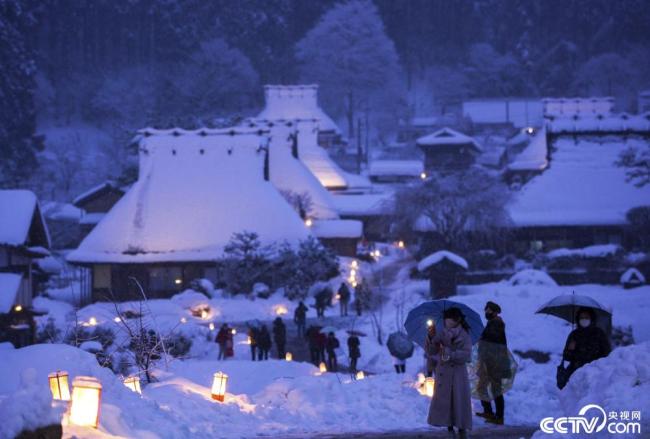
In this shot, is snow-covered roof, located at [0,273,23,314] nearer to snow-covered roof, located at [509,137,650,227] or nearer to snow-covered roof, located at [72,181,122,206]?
snow-covered roof, located at [72,181,122,206]

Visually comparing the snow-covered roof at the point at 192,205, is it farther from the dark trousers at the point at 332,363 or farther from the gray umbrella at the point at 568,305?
the gray umbrella at the point at 568,305

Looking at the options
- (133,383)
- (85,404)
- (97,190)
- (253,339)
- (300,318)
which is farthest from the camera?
(97,190)

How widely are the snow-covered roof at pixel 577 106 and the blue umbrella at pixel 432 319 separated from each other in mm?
45939

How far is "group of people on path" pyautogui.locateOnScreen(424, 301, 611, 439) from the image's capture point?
7.94m

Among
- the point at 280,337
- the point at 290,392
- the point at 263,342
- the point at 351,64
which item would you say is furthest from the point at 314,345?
the point at 351,64

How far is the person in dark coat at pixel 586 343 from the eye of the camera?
8.71 metres

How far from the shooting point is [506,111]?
64.1m

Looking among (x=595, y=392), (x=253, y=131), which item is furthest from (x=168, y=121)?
(x=595, y=392)

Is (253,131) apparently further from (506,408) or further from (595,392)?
(595,392)

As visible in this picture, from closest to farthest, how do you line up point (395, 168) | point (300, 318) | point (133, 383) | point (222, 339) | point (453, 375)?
point (453, 375) → point (133, 383) → point (222, 339) → point (300, 318) → point (395, 168)

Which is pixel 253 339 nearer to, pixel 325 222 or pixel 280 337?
pixel 280 337

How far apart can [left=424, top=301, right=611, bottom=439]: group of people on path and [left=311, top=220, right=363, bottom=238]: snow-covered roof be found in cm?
2852

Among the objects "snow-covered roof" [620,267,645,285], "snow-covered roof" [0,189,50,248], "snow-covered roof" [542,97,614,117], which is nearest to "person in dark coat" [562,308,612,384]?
"snow-covered roof" [0,189,50,248]

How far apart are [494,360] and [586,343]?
1070mm
